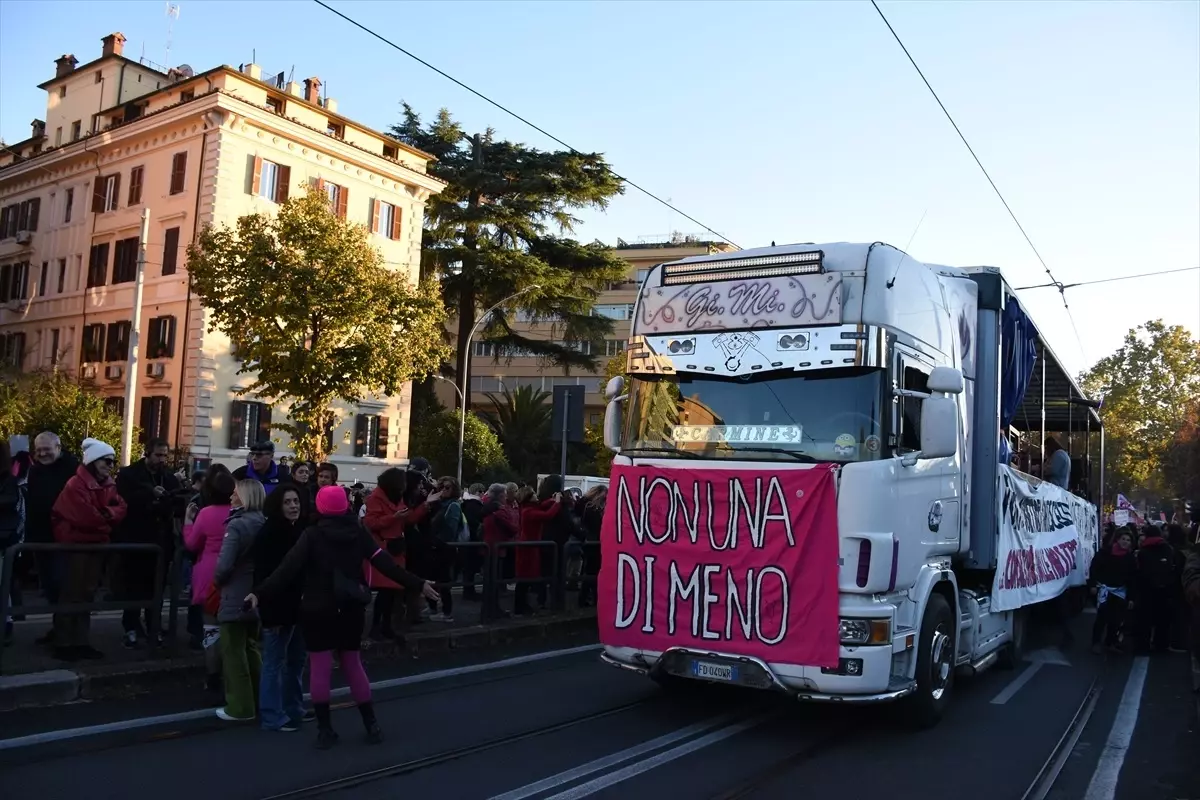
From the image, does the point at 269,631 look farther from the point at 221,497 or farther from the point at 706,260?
the point at 706,260

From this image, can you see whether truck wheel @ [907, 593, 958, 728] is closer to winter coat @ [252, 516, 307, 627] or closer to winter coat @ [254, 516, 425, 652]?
winter coat @ [254, 516, 425, 652]

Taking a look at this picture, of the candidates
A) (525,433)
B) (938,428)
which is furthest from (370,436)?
(938,428)

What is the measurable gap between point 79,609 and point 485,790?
3.93 meters

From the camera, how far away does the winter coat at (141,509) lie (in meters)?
9.70

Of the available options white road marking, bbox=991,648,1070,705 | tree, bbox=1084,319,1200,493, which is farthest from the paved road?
tree, bbox=1084,319,1200,493

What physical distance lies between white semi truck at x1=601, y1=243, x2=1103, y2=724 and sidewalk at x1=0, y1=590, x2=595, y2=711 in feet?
10.5

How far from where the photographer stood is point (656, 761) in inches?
275

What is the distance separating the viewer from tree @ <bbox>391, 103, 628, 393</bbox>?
4088cm

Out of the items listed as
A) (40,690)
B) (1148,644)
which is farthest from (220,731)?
(1148,644)

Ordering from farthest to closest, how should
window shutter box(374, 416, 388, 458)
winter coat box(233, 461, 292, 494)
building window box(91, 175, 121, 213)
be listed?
window shutter box(374, 416, 388, 458), building window box(91, 175, 121, 213), winter coat box(233, 461, 292, 494)

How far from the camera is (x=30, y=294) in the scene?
4725 cm

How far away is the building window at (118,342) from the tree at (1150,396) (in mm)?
61654

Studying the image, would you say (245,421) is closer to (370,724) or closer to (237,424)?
(237,424)

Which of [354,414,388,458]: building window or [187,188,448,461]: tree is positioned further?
[354,414,388,458]: building window
